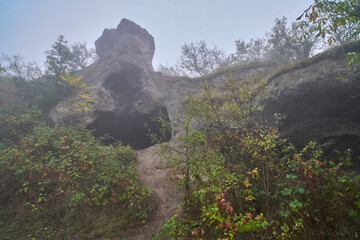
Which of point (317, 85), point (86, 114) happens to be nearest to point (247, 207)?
point (317, 85)

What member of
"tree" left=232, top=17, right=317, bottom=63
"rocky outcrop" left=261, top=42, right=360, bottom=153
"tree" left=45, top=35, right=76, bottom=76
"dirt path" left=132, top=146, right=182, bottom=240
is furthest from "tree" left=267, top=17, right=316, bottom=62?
"tree" left=45, top=35, right=76, bottom=76

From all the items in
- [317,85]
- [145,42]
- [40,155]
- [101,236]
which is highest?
[145,42]

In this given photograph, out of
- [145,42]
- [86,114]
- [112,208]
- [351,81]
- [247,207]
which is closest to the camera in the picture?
[247,207]

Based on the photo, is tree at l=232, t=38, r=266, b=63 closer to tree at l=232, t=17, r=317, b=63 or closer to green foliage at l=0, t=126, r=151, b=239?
tree at l=232, t=17, r=317, b=63

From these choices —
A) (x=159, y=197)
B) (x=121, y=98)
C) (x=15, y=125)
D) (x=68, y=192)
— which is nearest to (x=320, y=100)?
(x=159, y=197)

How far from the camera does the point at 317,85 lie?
6633 mm

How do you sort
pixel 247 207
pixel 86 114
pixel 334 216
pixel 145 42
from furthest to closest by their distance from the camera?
pixel 145 42, pixel 86 114, pixel 247 207, pixel 334 216

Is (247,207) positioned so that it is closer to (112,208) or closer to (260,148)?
(260,148)

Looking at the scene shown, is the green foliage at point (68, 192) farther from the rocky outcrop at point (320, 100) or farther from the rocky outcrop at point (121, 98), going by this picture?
the rocky outcrop at point (320, 100)

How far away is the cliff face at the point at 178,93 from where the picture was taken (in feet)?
20.2

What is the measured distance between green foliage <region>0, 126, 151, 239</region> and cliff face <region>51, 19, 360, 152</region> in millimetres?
3675

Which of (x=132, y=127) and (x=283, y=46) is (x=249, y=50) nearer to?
(x=283, y=46)

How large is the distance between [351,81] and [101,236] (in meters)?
9.19

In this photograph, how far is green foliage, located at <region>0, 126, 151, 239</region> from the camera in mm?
4828
